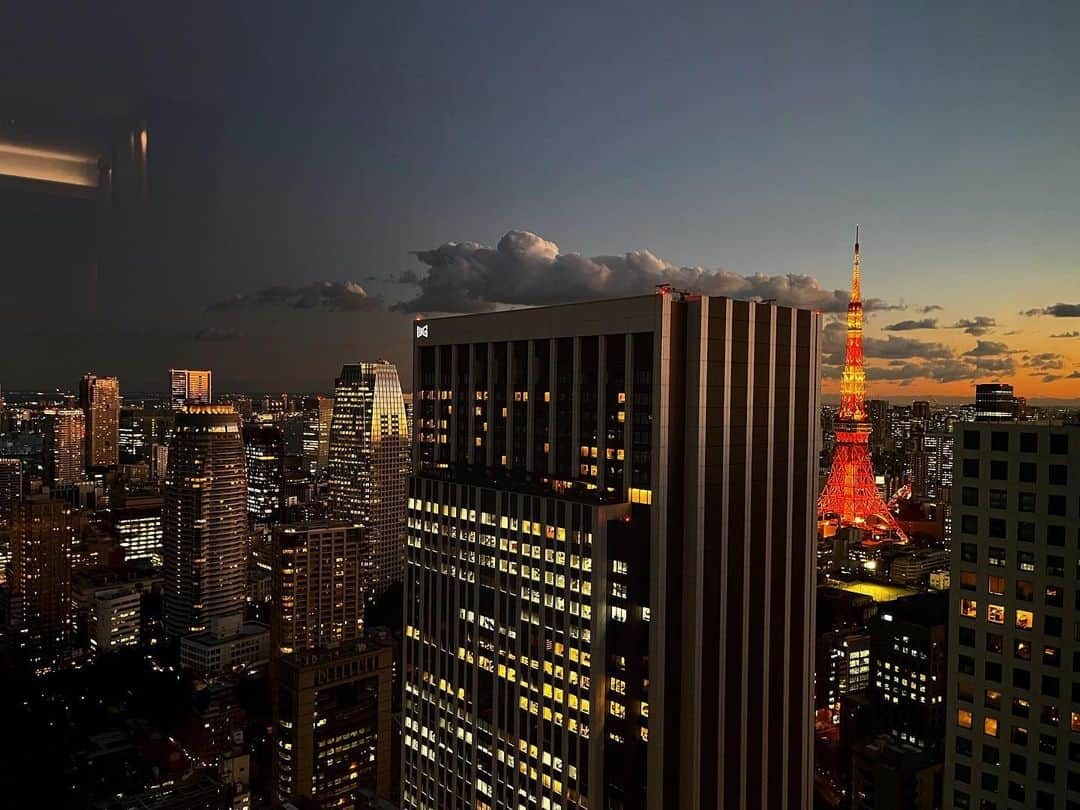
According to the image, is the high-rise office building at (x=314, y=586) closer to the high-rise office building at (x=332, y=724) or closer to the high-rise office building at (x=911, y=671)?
the high-rise office building at (x=332, y=724)

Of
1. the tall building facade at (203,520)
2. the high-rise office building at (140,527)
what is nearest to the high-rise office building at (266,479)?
the high-rise office building at (140,527)

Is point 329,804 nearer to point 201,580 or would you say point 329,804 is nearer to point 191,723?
point 191,723

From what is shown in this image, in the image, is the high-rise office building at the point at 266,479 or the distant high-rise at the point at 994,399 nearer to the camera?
the distant high-rise at the point at 994,399

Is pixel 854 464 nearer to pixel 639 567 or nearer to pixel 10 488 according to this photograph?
pixel 639 567

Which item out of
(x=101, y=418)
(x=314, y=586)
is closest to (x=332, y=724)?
(x=314, y=586)

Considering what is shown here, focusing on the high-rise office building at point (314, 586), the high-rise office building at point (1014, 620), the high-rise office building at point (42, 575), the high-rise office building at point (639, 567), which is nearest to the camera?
the high-rise office building at point (1014, 620)

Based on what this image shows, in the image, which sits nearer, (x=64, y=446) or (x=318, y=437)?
(x=64, y=446)
